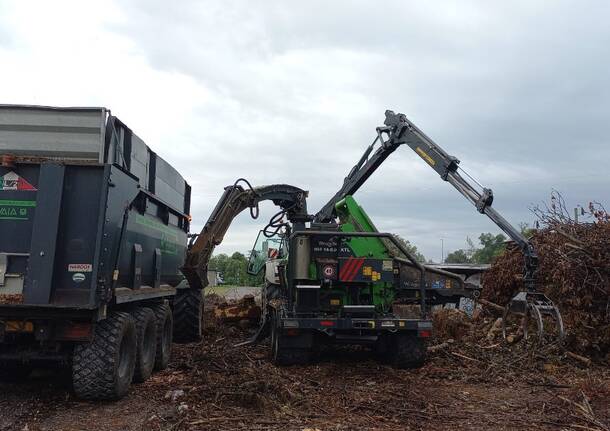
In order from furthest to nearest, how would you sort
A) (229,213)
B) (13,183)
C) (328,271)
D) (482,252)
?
1. (482,252)
2. (229,213)
3. (328,271)
4. (13,183)

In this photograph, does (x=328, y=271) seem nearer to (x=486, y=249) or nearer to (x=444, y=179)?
(x=444, y=179)

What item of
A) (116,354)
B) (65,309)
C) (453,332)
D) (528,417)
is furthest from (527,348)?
(65,309)

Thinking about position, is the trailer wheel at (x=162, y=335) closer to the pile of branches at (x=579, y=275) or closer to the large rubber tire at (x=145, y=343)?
the large rubber tire at (x=145, y=343)

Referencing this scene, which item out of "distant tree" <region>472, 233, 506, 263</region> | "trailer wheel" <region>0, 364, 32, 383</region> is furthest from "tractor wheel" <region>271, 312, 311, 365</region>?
"distant tree" <region>472, 233, 506, 263</region>

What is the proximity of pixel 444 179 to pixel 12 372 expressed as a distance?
752 centimetres

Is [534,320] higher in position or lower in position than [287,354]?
higher

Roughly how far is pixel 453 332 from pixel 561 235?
2.77 m

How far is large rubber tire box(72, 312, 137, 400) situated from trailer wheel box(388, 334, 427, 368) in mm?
4377

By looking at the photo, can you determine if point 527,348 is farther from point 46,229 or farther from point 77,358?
point 46,229

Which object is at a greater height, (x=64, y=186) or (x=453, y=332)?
(x=64, y=186)

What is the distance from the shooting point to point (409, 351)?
9164 mm

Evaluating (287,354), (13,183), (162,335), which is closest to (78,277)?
(13,183)

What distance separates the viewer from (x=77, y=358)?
6332 mm

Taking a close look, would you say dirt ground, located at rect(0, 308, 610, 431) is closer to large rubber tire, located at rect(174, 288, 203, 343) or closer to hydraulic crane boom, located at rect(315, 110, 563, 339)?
hydraulic crane boom, located at rect(315, 110, 563, 339)
